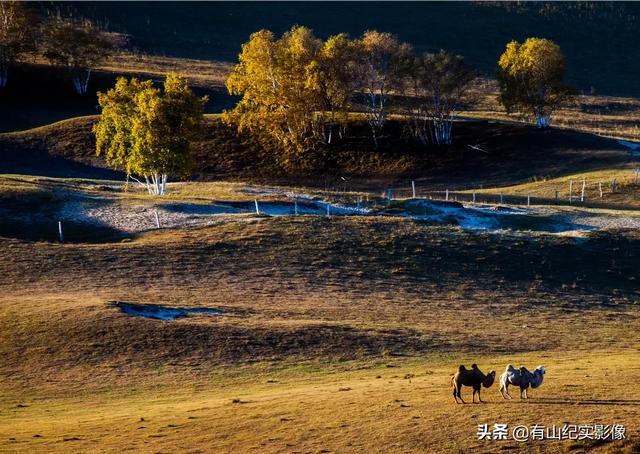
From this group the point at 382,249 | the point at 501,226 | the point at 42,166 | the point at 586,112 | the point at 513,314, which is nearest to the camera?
the point at 513,314

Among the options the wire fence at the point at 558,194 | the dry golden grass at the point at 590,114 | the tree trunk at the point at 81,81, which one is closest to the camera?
the wire fence at the point at 558,194

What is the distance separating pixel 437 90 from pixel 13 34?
66.4m

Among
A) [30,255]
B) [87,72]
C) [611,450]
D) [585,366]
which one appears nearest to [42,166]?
[87,72]

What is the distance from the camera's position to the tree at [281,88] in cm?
10425

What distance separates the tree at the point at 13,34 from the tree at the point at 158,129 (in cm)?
5792

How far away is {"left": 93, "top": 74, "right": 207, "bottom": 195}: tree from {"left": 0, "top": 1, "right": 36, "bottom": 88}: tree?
57919 mm

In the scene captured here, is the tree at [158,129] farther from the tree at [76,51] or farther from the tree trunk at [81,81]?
the tree trunk at [81,81]

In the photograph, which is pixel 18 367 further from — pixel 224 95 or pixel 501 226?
pixel 224 95

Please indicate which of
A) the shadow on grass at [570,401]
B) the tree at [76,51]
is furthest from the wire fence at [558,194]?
the tree at [76,51]

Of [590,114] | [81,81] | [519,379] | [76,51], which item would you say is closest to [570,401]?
[519,379]

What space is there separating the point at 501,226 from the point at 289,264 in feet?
64.0

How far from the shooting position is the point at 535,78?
352ft

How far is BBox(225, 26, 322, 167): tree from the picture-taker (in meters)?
104

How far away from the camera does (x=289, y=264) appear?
52.5 meters
